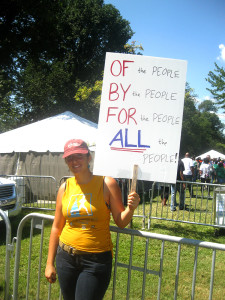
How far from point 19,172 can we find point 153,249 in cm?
847

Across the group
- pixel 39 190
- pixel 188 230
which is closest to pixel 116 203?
pixel 188 230

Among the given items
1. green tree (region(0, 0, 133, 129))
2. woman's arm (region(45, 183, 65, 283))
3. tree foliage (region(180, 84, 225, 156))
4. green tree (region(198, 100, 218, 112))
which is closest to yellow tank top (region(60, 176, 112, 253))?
woman's arm (region(45, 183, 65, 283))

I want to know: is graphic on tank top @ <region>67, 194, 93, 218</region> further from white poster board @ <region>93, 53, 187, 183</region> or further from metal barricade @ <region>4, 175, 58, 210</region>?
metal barricade @ <region>4, 175, 58, 210</region>

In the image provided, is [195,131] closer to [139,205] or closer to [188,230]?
[139,205]

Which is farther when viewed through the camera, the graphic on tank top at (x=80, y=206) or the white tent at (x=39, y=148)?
the white tent at (x=39, y=148)

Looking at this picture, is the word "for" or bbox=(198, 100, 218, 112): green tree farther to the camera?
bbox=(198, 100, 218, 112): green tree

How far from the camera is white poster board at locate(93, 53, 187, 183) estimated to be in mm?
2311

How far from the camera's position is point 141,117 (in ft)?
7.73

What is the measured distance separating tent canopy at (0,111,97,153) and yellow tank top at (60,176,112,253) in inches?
388

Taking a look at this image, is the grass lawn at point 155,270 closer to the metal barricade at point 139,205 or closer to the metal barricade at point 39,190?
the metal barricade at point 139,205

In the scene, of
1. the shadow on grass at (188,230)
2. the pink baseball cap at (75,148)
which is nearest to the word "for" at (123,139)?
the pink baseball cap at (75,148)

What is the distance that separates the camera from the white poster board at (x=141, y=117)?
2.31 metres

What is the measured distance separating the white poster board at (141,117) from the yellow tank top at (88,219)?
0.19 meters

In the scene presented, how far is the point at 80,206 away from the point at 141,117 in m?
0.85
